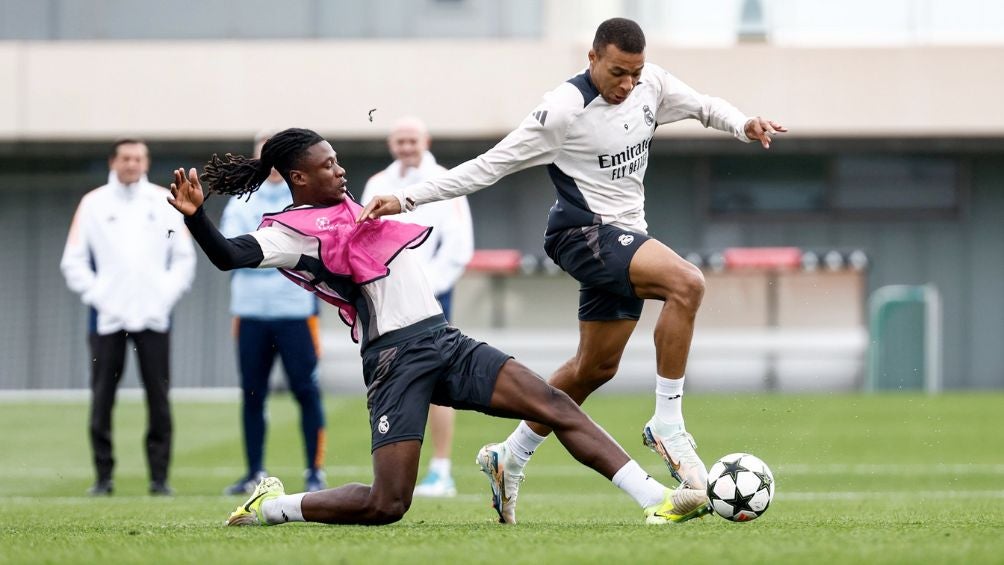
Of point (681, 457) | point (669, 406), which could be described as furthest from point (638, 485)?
point (669, 406)

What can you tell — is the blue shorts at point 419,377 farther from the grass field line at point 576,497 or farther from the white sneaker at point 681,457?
Answer: the grass field line at point 576,497

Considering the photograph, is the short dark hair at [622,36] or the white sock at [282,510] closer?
the white sock at [282,510]

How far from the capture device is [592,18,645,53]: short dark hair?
270 inches

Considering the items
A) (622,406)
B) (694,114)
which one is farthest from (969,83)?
(694,114)

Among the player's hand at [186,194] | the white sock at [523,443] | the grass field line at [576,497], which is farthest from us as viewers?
the grass field line at [576,497]

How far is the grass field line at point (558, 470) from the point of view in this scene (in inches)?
454

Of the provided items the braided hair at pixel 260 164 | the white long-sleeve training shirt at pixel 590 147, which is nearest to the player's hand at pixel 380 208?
the white long-sleeve training shirt at pixel 590 147

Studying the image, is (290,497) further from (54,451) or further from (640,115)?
(54,451)

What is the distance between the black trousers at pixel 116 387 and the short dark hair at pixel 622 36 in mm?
4775

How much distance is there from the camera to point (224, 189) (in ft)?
22.7

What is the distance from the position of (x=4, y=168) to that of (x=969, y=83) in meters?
13.9

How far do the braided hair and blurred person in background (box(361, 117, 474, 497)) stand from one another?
3194 millimetres

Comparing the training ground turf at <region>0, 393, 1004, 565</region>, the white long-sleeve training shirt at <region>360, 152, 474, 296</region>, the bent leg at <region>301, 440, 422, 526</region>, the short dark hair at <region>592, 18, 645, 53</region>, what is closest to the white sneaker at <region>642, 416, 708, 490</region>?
the training ground turf at <region>0, 393, 1004, 565</region>

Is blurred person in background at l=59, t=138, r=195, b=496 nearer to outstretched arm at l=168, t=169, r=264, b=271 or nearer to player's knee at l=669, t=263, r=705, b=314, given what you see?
outstretched arm at l=168, t=169, r=264, b=271
